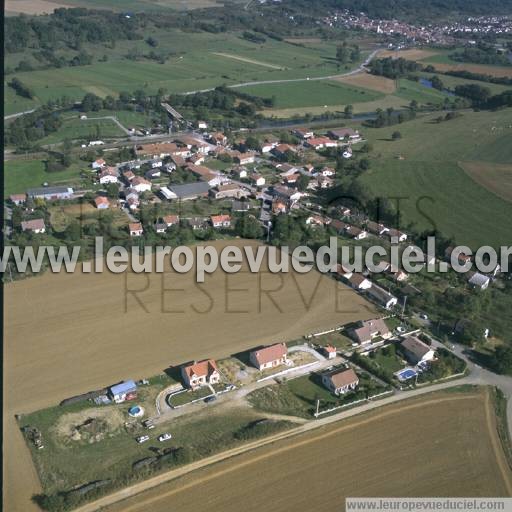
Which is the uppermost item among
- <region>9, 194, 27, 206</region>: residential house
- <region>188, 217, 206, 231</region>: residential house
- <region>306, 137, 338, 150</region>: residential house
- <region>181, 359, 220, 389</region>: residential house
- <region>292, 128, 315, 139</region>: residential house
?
<region>292, 128, 315, 139</region>: residential house

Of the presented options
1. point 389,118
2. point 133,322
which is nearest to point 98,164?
point 133,322

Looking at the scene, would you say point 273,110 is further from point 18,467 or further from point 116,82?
point 18,467

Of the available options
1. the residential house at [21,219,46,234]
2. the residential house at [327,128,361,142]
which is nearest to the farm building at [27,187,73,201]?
the residential house at [21,219,46,234]

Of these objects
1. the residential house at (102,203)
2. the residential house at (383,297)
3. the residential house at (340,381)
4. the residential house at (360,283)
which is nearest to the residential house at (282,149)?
the residential house at (102,203)

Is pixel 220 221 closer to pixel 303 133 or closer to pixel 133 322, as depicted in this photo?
pixel 133 322

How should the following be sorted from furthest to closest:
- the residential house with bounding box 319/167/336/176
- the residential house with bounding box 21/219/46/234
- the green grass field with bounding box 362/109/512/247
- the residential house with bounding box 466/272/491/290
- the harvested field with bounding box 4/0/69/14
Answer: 1. the harvested field with bounding box 4/0/69/14
2. the residential house with bounding box 319/167/336/176
3. the green grass field with bounding box 362/109/512/247
4. the residential house with bounding box 21/219/46/234
5. the residential house with bounding box 466/272/491/290

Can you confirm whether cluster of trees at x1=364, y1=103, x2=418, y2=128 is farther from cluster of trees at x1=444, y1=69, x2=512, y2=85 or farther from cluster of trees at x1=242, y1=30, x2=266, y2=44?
cluster of trees at x1=242, y1=30, x2=266, y2=44

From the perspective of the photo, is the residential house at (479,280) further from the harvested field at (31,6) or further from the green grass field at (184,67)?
the harvested field at (31,6)
